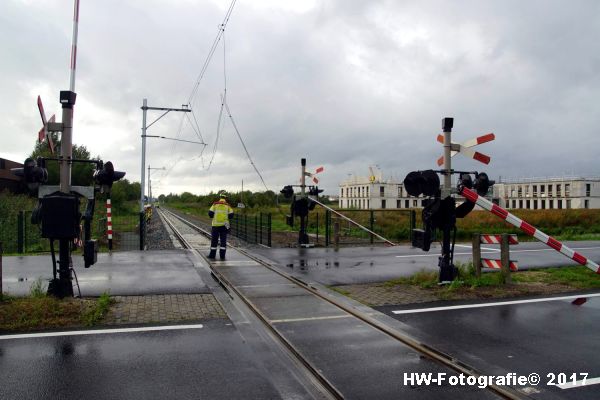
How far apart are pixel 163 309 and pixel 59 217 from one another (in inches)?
84.3

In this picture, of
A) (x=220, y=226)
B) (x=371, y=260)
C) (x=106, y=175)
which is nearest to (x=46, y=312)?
(x=106, y=175)

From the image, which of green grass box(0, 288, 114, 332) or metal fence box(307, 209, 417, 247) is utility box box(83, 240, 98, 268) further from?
metal fence box(307, 209, 417, 247)

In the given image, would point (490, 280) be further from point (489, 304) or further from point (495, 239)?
point (489, 304)

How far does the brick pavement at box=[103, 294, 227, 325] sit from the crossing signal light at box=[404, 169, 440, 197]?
13.6 feet

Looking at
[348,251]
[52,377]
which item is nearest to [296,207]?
[348,251]

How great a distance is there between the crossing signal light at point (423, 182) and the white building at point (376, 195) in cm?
10099

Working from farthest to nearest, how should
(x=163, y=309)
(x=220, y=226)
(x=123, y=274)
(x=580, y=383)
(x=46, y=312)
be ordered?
1. (x=220, y=226)
2. (x=123, y=274)
3. (x=163, y=309)
4. (x=46, y=312)
5. (x=580, y=383)

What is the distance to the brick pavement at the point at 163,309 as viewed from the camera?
6.54 m

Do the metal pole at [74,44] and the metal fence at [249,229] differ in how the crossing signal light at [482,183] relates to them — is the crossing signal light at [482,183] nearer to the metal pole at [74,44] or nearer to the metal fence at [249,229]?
the metal pole at [74,44]

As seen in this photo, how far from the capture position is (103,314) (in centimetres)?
666

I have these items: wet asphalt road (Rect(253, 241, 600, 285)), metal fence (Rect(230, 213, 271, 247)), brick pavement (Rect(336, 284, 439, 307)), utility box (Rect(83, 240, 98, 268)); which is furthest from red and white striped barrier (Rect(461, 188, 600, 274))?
metal fence (Rect(230, 213, 271, 247))

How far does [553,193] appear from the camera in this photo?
108875mm

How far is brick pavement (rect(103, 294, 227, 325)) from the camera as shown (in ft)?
21.5

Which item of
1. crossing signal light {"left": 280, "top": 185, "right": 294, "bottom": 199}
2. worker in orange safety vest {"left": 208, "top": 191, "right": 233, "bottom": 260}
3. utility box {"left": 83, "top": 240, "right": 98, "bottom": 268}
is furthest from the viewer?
crossing signal light {"left": 280, "top": 185, "right": 294, "bottom": 199}
